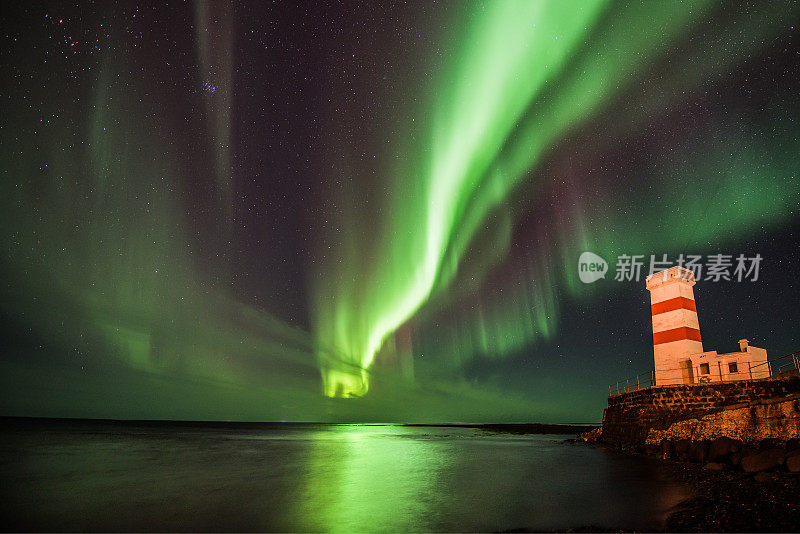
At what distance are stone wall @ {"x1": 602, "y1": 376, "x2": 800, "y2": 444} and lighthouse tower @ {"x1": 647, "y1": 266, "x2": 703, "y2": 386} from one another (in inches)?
76.3

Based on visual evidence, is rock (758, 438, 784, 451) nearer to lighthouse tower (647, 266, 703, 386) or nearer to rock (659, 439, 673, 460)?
rock (659, 439, 673, 460)

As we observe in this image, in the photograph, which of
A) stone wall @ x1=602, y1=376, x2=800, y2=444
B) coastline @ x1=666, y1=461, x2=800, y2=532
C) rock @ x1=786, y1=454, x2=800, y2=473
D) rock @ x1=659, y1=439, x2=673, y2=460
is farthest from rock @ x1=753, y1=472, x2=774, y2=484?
rock @ x1=659, y1=439, x2=673, y2=460

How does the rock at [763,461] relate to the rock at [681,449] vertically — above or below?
above

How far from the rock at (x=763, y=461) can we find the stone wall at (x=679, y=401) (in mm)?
3145

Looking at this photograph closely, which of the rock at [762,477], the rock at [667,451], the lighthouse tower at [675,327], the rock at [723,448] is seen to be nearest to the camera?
the rock at [762,477]

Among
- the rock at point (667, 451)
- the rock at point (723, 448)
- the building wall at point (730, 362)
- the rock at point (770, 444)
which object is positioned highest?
the building wall at point (730, 362)

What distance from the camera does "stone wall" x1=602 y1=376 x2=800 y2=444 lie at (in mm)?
15673

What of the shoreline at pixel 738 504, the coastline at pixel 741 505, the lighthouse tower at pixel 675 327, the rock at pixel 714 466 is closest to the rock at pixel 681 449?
the rock at pixel 714 466

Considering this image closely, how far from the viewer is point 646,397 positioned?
66.6 feet

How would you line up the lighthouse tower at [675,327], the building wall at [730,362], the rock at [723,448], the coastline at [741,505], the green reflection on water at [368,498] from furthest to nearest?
the lighthouse tower at [675,327] < the building wall at [730,362] < the rock at [723,448] < the green reflection on water at [368,498] < the coastline at [741,505]

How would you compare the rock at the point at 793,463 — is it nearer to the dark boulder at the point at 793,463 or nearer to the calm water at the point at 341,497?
the dark boulder at the point at 793,463

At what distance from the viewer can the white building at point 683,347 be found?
1980 centimetres

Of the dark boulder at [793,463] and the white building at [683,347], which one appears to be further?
the white building at [683,347]

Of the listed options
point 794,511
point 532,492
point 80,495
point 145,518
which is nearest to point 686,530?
point 794,511
